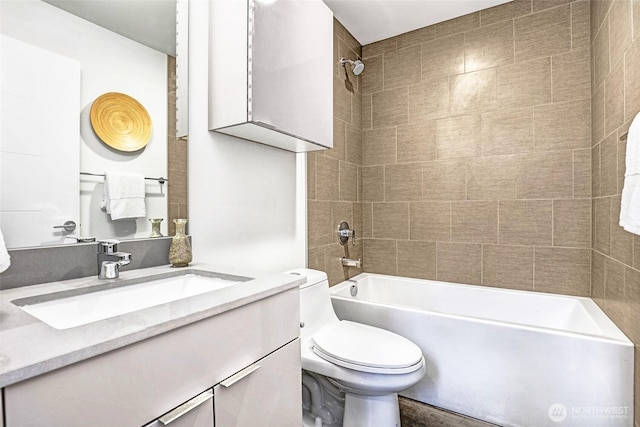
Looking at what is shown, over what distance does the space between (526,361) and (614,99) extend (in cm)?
136

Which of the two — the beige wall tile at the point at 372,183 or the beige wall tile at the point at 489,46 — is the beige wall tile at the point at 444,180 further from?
the beige wall tile at the point at 489,46

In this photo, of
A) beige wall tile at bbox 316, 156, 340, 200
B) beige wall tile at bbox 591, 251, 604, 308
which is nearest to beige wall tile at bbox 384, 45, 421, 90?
beige wall tile at bbox 316, 156, 340, 200

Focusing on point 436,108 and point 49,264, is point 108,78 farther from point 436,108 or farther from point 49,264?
point 436,108

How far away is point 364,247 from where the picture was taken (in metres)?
2.84

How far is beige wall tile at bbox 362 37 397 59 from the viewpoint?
2707 millimetres

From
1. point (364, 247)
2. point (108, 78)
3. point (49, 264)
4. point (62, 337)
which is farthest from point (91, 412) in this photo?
point (364, 247)

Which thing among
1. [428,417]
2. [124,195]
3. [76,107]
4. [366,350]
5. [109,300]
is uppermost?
[76,107]

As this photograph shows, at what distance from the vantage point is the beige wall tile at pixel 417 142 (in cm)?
255

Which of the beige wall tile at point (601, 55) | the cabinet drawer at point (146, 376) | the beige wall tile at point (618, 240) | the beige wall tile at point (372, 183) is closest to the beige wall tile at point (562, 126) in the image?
the beige wall tile at point (601, 55)

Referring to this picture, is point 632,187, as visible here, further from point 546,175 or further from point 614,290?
point 546,175

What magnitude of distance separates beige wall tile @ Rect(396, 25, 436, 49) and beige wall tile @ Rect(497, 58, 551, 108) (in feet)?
1.97

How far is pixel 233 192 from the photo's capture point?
62.1 inches

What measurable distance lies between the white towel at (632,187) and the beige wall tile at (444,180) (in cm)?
124

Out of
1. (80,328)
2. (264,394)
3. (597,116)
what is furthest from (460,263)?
(80,328)
